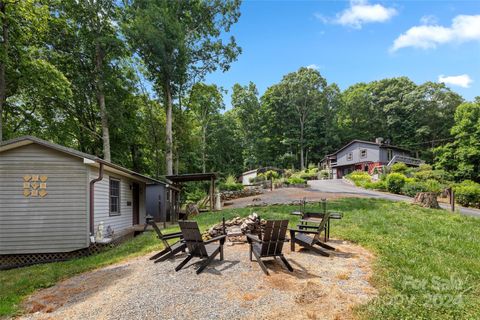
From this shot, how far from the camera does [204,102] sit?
28.5 meters

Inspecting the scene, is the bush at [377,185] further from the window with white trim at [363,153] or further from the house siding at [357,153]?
the window with white trim at [363,153]

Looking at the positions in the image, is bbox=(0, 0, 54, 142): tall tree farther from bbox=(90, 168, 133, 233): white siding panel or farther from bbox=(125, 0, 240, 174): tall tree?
bbox=(90, 168, 133, 233): white siding panel

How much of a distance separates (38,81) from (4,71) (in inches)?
48.7

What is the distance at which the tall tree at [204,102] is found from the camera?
23094 mm

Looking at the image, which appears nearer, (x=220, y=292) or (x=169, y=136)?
(x=220, y=292)

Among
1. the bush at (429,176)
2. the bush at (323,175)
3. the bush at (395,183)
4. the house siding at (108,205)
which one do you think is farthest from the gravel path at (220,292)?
the bush at (323,175)

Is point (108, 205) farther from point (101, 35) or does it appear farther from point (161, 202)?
point (101, 35)

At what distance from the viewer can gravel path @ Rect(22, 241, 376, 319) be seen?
3426mm

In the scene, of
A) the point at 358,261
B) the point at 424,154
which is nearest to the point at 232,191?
the point at 358,261

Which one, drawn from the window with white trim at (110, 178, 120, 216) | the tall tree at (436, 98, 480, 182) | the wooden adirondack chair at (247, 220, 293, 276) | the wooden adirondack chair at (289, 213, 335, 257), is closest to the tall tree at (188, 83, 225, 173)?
the window with white trim at (110, 178, 120, 216)

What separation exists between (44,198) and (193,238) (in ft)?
18.5

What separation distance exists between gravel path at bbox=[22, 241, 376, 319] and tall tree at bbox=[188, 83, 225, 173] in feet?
62.6

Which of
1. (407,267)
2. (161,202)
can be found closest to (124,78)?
(161,202)

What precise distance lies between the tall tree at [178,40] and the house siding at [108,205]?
606 cm
